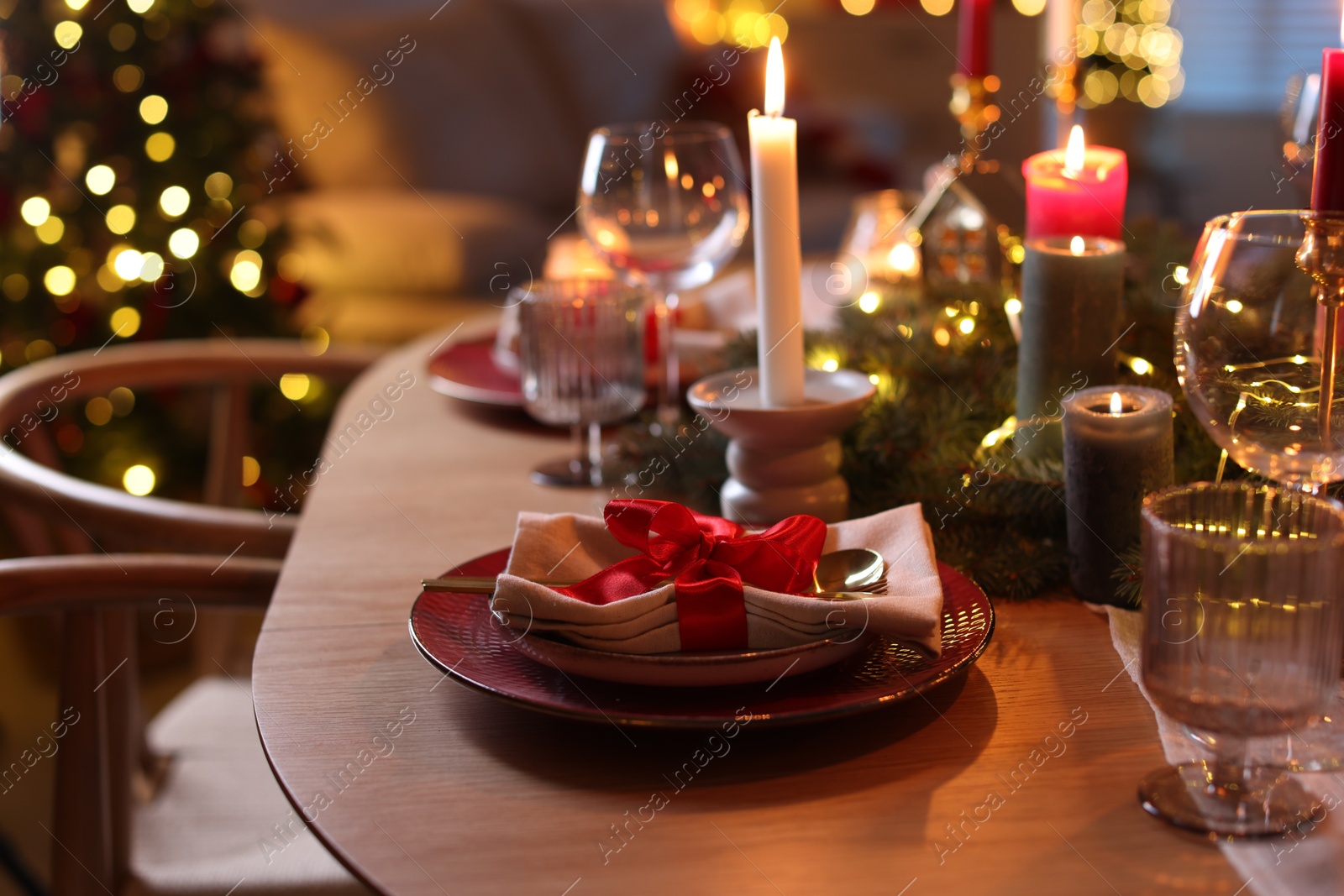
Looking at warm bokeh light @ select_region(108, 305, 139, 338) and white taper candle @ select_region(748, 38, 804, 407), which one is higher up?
white taper candle @ select_region(748, 38, 804, 407)

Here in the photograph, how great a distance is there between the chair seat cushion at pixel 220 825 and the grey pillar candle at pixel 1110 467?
0.51 m

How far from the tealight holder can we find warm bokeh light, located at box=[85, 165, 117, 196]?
1972 millimetres

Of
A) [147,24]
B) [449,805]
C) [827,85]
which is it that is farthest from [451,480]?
[827,85]

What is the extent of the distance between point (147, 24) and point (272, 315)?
0.59 metres

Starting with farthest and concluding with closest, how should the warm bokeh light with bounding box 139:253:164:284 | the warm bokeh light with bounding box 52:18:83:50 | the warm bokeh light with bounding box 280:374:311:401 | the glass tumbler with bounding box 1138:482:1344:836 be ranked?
→ the warm bokeh light with bounding box 280:374:311:401 → the warm bokeh light with bounding box 139:253:164:284 → the warm bokeh light with bounding box 52:18:83:50 → the glass tumbler with bounding box 1138:482:1344:836

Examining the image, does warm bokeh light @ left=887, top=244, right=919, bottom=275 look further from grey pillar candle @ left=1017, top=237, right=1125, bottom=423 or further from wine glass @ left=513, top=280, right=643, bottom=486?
grey pillar candle @ left=1017, top=237, right=1125, bottom=423

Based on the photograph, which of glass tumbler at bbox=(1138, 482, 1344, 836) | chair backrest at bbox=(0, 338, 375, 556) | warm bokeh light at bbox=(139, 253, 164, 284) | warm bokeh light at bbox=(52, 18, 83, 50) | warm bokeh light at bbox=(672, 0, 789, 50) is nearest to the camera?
glass tumbler at bbox=(1138, 482, 1344, 836)

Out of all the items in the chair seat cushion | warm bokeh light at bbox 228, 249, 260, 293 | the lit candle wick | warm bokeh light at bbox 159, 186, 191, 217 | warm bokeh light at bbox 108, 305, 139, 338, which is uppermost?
the lit candle wick

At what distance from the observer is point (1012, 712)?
0.57m

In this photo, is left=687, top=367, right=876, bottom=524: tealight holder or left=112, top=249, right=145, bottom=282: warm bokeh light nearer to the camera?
left=687, top=367, right=876, bottom=524: tealight holder

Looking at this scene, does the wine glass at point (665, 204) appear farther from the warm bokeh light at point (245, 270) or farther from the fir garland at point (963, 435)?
the warm bokeh light at point (245, 270)

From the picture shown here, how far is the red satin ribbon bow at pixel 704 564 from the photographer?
1.84ft

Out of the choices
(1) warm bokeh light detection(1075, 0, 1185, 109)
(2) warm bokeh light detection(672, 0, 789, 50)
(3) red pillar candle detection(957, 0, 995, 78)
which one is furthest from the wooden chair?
(1) warm bokeh light detection(1075, 0, 1185, 109)

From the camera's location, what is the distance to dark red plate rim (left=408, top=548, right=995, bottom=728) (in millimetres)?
527
